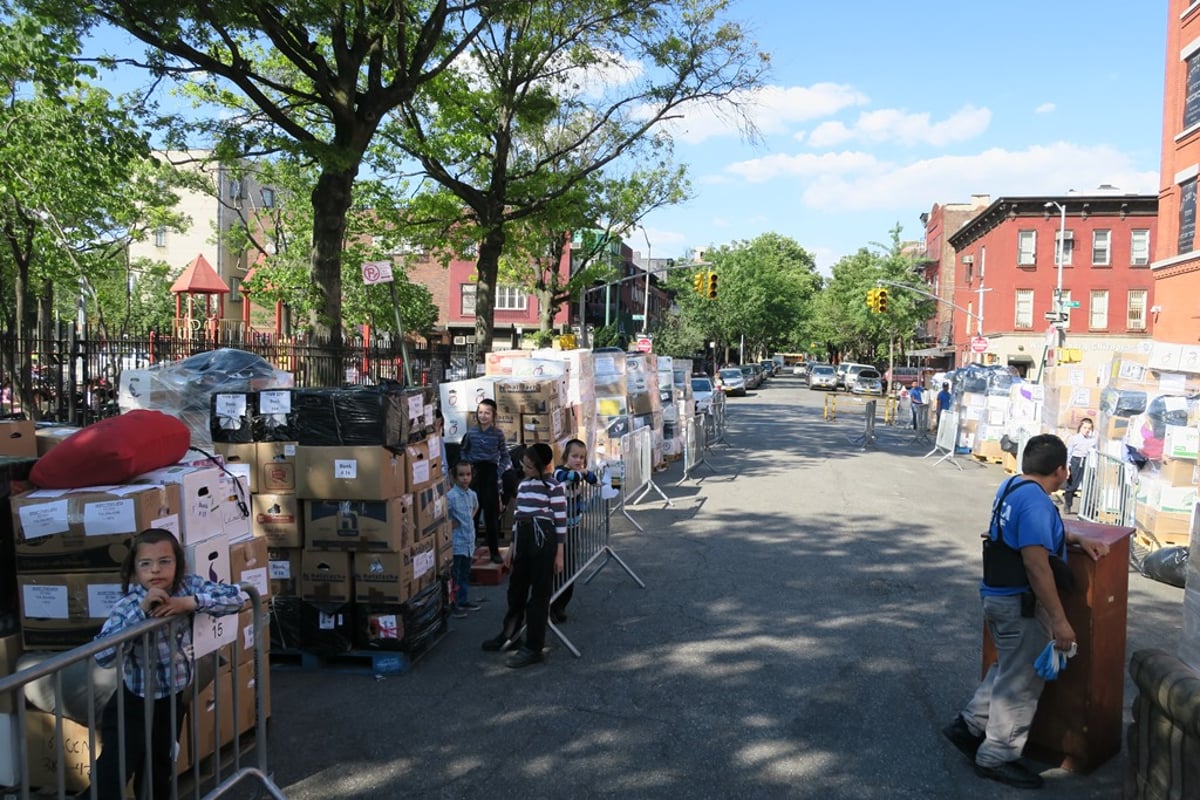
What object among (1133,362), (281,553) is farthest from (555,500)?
(1133,362)

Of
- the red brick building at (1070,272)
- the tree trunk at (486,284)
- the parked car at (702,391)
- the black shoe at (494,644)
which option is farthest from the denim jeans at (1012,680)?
the red brick building at (1070,272)

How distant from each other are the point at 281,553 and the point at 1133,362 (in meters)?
12.3

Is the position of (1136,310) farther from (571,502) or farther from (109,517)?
(109,517)

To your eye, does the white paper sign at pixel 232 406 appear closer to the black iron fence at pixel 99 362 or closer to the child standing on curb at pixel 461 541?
the child standing on curb at pixel 461 541

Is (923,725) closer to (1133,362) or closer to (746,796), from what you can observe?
(746,796)

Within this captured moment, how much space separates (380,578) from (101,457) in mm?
2367

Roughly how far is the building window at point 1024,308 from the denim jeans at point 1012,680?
50523 mm

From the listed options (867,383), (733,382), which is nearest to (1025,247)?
(867,383)

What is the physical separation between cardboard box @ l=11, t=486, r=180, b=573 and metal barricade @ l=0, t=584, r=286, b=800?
50 centimetres

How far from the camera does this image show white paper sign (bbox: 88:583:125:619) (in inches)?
164

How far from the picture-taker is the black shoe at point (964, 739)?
481cm

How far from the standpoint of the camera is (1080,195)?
47.2m

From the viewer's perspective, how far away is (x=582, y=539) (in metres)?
7.72

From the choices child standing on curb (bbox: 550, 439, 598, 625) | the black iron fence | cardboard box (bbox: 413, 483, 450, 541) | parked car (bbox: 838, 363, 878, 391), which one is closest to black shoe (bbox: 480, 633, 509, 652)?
child standing on curb (bbox: 550, 439, 598, 625)
